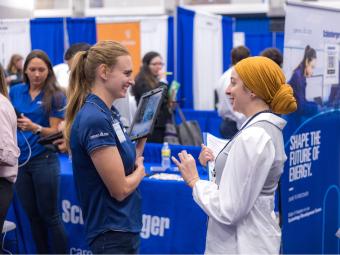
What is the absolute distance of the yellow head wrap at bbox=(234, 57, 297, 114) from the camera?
1.69 meters

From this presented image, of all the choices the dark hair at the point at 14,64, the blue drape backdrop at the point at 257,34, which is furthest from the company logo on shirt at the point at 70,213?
the blue drape backdrop at the point at 257,34

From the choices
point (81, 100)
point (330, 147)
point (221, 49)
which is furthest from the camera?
point (221, 49)

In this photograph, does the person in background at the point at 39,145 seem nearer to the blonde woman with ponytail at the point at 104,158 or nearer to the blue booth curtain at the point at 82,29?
the blonde woman with ponytail at the point at 104,158

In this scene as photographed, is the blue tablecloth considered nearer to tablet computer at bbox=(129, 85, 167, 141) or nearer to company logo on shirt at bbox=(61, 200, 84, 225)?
company logo on shirt at bbox=(61, 200, 84, 225)

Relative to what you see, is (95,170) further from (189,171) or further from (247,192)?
(247,192)

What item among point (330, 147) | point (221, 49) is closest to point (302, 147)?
point (330, 147)

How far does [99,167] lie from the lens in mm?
1811

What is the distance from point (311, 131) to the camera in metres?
3.04

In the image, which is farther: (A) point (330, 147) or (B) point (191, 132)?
(B) point (191, 132)

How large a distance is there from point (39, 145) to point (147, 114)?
1.10 m

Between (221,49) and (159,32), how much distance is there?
148 cm

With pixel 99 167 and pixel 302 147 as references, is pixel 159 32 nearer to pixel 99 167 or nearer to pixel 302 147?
pixel 302 147

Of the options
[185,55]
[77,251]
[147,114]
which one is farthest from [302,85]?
[185,55]

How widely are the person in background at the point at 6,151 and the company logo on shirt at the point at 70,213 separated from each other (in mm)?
893
